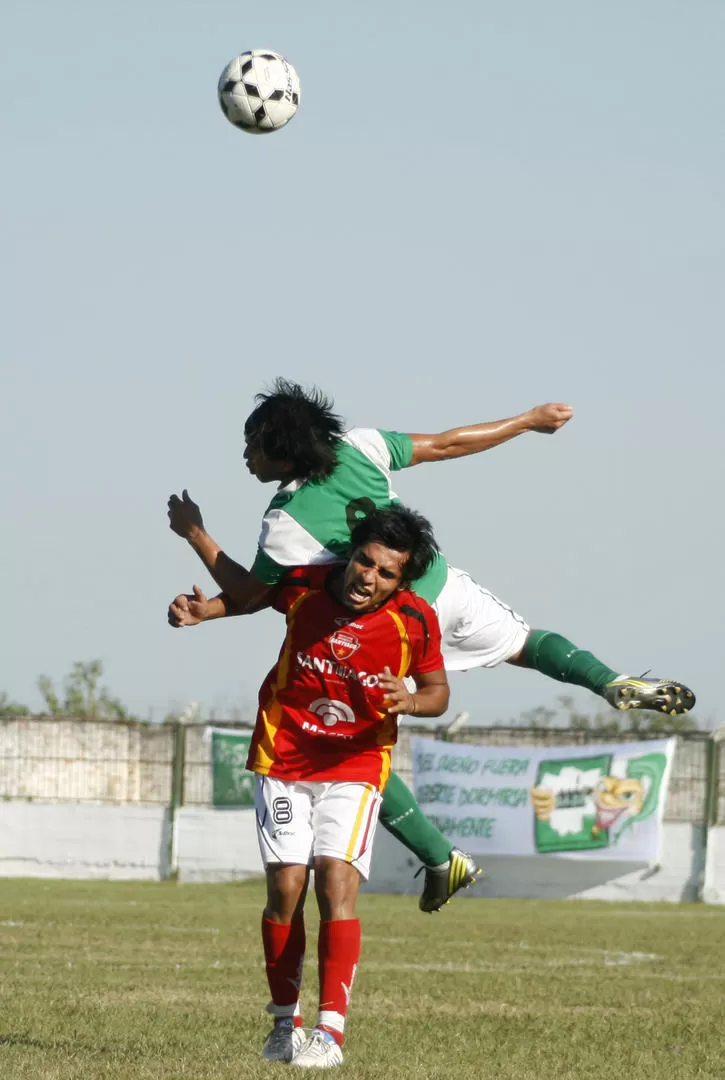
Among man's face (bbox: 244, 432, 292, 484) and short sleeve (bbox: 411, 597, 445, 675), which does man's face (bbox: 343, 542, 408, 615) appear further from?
man's face (bbox: 244, 432, 292, 484)

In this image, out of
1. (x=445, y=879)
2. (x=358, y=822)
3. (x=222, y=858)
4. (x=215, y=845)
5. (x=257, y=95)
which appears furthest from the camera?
(x=215, y=845)

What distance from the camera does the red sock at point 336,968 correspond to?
271 inches

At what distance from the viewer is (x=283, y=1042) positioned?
23.1 ft

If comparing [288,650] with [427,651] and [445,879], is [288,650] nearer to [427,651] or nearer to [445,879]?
[427,651]

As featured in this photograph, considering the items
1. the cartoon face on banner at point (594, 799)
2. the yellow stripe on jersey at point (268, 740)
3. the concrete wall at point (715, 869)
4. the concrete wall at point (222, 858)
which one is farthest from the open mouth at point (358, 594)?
the concrete wall at point (715, 869)

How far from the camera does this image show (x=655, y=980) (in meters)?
11.7

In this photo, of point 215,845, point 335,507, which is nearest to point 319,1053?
point 335,507

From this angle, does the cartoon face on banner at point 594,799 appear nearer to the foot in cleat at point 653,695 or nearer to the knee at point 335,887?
the foot in cleat at point 653,695

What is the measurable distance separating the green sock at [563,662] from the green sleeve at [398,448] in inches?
44.6

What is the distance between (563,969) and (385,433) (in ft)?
19.9

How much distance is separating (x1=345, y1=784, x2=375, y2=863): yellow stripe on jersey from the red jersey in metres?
0.04

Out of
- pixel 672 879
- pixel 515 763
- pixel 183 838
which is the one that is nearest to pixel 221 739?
pixel 183 838

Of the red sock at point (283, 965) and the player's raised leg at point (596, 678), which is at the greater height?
the player's raised leg at point (596, 678)

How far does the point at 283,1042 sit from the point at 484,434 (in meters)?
2.83
